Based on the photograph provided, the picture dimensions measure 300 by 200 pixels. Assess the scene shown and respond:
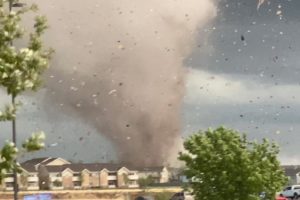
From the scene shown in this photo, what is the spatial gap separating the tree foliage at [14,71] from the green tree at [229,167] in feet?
136

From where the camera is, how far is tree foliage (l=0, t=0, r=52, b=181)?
18109mm

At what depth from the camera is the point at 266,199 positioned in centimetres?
6384

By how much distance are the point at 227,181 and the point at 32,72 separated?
4207 cm

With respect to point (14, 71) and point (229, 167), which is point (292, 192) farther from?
point (14, 71)

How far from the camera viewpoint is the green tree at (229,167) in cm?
6025

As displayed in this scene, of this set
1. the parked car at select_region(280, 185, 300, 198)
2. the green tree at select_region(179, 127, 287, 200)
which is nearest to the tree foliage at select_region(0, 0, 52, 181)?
the green tree at select_region(179, 127, 287, 200)

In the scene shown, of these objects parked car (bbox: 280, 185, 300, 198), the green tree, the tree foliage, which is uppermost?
parked car (bbox: 280, 185, 300, 198)

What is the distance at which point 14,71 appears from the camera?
18.6 m

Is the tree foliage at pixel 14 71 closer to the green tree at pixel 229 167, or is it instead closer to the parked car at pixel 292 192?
the green tree at pixel 229 167

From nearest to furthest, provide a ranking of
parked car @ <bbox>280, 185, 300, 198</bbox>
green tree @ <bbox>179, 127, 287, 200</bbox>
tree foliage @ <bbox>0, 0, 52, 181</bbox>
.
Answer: tree foliage @ <bbox>0, 0, 52, 181</bbox>, green tree @ <bbox>179, 127, 287, 200</bbox>, parked car @ <bbox>280, 185, 300, 198</bbox>

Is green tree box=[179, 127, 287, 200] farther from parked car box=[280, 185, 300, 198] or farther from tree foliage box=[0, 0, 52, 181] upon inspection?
parked car box=[280, 185, 300, 198]

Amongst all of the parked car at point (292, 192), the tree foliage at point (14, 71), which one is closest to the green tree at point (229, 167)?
the tree foliage at point (14, 71)

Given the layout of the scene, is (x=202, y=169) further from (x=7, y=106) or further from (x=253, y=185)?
(x=7, y=106)

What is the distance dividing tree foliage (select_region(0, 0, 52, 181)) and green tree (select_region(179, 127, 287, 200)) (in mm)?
41448
